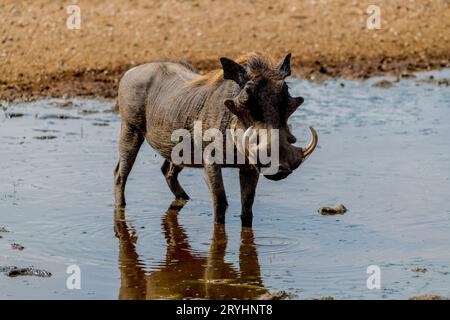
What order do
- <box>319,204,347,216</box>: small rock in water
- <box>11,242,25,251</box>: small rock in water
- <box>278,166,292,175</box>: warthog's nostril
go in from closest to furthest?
1. <box>278,166,292,175</box>: warthog's nostril
2. <box>11,242,25,251</box>: small rock in water
3. <box>319,204,347,216</box>: small rock in water

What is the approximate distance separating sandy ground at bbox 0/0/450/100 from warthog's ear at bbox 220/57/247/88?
6.31m

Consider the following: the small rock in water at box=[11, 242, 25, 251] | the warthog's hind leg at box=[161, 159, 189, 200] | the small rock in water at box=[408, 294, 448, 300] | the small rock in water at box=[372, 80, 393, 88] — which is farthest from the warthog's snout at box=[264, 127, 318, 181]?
the small rock in water at box=[372, 80, 393, 88]

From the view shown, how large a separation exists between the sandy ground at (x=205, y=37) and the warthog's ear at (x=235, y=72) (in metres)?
6.31

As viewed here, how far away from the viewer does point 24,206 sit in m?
9.81

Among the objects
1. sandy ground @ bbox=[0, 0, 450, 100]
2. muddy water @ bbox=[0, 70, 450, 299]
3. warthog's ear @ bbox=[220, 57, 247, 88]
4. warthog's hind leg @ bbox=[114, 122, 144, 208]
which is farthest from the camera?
sandy ground @ bbox=[0, 0, 450, 100]

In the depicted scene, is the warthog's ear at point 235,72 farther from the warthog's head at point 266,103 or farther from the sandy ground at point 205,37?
the sandy ground at point 205,37

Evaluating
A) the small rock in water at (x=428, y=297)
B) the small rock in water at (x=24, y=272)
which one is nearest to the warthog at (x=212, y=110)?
the small rock in water at (x=428, y=297)

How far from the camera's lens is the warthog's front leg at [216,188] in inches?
352

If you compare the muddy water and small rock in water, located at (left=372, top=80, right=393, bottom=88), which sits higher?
small rock in water, located at (left=372, top=80, right=393, bottom=88)

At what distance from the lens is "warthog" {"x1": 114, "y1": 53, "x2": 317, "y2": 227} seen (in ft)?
27.2

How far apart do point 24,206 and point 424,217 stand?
3309 millimetres

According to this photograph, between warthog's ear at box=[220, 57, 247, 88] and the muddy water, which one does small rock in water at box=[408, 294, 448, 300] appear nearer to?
the muddy water
